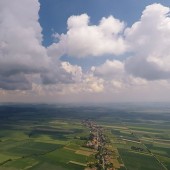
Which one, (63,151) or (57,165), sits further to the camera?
(63,151)

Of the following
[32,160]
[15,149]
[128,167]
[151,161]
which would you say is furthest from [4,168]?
[151,161]

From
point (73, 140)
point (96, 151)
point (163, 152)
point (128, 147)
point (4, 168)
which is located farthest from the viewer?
point (73, 140)

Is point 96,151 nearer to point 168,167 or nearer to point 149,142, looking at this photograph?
point 168,167

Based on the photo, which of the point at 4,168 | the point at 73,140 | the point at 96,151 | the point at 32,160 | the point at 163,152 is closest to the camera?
the point at 4,168

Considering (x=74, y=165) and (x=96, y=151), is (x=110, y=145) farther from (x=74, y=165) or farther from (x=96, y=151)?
(x=74, y=165)

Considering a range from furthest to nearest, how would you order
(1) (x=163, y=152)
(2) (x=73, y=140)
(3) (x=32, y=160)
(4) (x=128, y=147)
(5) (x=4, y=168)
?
(2) (x=73, y=140), (4) (x=128, y=147), (1) (x=163, y=152), (3) (x=32, y=160), (5) (x=4, y=168)

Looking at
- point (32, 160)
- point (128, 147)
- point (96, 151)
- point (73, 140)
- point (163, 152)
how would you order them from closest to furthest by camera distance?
1. point (32, 160)
2. point (96, 151)
3. point (163, 152)
4. point (128, 147)
5. point (73, 140)

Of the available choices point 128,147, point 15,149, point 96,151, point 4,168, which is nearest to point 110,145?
point 128,147

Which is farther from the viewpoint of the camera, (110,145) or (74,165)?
(110,145)

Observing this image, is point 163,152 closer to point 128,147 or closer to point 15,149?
point 128,147
